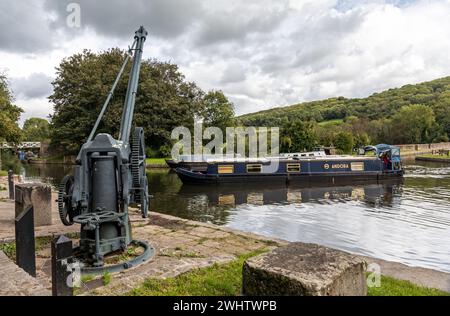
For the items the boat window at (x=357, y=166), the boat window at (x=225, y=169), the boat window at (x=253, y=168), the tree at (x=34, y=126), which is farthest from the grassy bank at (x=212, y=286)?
the tree at (x=34, y=126)

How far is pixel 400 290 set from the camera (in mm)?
4141

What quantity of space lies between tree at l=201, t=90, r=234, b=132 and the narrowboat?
21.0 m

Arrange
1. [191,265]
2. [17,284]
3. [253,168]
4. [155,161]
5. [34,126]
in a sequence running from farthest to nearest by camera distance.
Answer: [34,126], [155,161], [253,168], [191,265], [17,284]

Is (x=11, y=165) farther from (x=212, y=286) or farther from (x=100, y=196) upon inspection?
(x=212, y=286)

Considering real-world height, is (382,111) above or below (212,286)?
above

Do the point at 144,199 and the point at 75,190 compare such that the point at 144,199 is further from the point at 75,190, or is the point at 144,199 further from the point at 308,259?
the point at 308,259

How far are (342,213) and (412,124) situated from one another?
54190 mm

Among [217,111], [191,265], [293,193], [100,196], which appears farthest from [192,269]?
[217,111]

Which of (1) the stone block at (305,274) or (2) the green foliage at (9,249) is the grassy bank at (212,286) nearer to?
(1) the stone block at (305,274)

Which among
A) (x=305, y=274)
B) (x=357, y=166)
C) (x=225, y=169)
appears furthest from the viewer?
(x=357, y=166)

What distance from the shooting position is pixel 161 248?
238 inches

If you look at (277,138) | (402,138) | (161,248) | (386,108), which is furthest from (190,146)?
(386,108)
